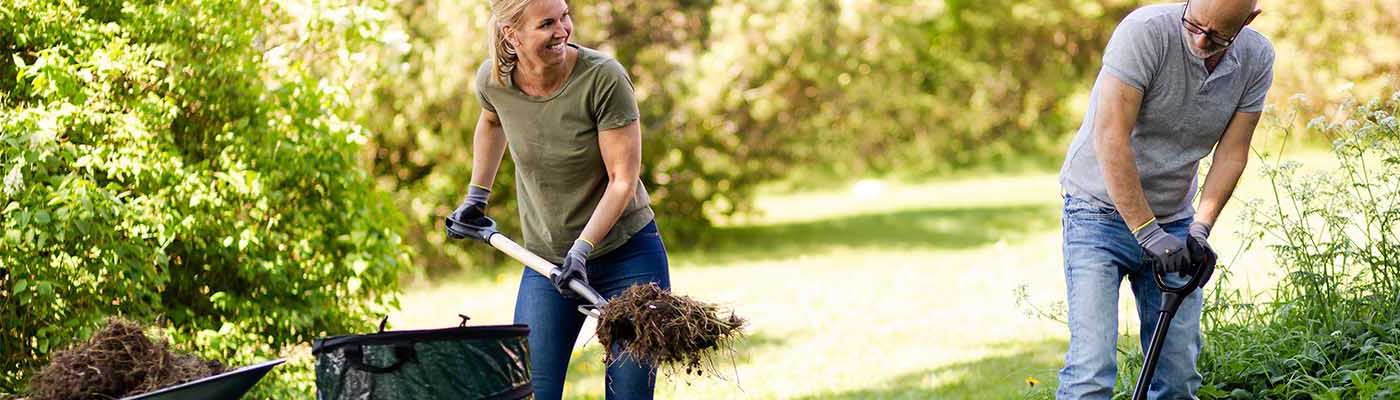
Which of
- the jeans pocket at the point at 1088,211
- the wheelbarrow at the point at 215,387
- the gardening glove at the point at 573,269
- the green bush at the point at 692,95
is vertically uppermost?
the green bush at the point at 692,95

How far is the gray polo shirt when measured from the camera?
320 centimetres

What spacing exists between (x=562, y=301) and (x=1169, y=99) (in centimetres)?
154

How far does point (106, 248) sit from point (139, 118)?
1.54 feet

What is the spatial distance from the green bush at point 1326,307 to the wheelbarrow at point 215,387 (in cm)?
277

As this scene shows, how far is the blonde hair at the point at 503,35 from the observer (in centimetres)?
325

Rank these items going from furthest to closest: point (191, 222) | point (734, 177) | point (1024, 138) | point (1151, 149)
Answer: point (1024, 138), point (734, 177), point (191, 222), point (1151, 149)

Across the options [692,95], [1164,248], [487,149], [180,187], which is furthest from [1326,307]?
[692,95]

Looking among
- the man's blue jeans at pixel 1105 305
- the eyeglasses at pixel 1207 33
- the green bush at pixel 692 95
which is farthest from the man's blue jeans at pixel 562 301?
the green bush at pixel 692 95

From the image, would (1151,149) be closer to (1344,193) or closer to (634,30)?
(1344,193)

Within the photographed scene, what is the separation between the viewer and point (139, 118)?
14.4 ft

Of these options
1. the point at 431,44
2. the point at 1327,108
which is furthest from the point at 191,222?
the point at 1327,108

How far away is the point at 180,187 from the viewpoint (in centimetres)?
445

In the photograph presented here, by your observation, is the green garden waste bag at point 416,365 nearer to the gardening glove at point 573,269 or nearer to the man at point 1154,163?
the gardening glove at point 573,269

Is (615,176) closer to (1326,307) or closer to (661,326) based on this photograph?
(661,326)
